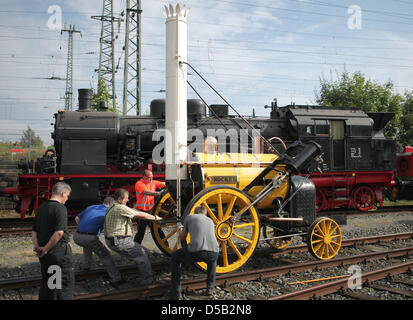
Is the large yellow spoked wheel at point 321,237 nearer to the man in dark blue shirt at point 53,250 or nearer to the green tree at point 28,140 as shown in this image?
the man in dark blue shirt at point 53,250

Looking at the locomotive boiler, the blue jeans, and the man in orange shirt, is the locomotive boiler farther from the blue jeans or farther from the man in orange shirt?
the blue jeans

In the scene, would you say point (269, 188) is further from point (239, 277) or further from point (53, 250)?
point (53, 250)

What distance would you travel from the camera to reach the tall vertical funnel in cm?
619

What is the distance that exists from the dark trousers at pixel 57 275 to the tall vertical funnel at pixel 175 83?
8.23ft

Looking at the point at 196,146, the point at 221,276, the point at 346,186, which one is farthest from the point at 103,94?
the point at 221,276

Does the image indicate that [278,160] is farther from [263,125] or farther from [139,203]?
[263,125]

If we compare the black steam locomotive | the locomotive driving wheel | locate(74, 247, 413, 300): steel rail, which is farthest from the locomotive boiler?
the locomotive driving wheel

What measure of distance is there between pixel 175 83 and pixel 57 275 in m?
3.62

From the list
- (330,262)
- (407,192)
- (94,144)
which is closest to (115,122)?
(94,144)

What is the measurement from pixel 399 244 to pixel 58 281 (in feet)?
25.9

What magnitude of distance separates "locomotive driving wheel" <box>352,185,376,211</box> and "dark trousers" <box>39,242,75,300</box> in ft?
38.7

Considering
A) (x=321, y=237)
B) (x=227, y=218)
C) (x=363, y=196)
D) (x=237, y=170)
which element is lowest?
(x=321, y=237)

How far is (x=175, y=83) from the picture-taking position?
6.21 m

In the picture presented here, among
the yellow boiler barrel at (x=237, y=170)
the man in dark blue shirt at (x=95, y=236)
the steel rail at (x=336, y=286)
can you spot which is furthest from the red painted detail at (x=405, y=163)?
the man in dark blue shirt at (x=95, y=236)
